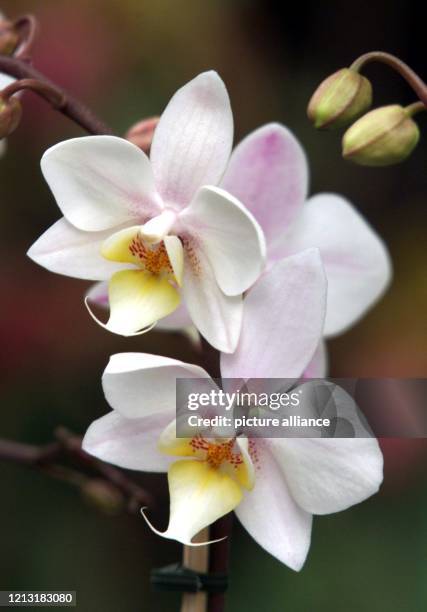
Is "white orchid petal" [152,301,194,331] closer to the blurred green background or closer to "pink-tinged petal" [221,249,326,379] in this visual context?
"pink-tinged petal" [221,249,326,379]

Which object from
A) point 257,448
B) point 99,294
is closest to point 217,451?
point 257,448

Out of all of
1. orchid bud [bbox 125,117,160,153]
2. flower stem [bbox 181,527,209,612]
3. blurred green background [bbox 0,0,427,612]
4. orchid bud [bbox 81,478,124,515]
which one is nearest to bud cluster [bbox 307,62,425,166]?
orchid bud [bbox 125,117,160,153]

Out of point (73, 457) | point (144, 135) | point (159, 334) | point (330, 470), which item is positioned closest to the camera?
point (330, 470)

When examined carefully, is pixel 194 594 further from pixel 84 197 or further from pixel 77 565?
pixel 77 565

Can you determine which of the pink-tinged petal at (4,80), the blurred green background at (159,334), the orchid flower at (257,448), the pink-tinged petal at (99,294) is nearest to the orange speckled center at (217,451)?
the orchid flower at (257,448)

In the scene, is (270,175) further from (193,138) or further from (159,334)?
(159,334)
